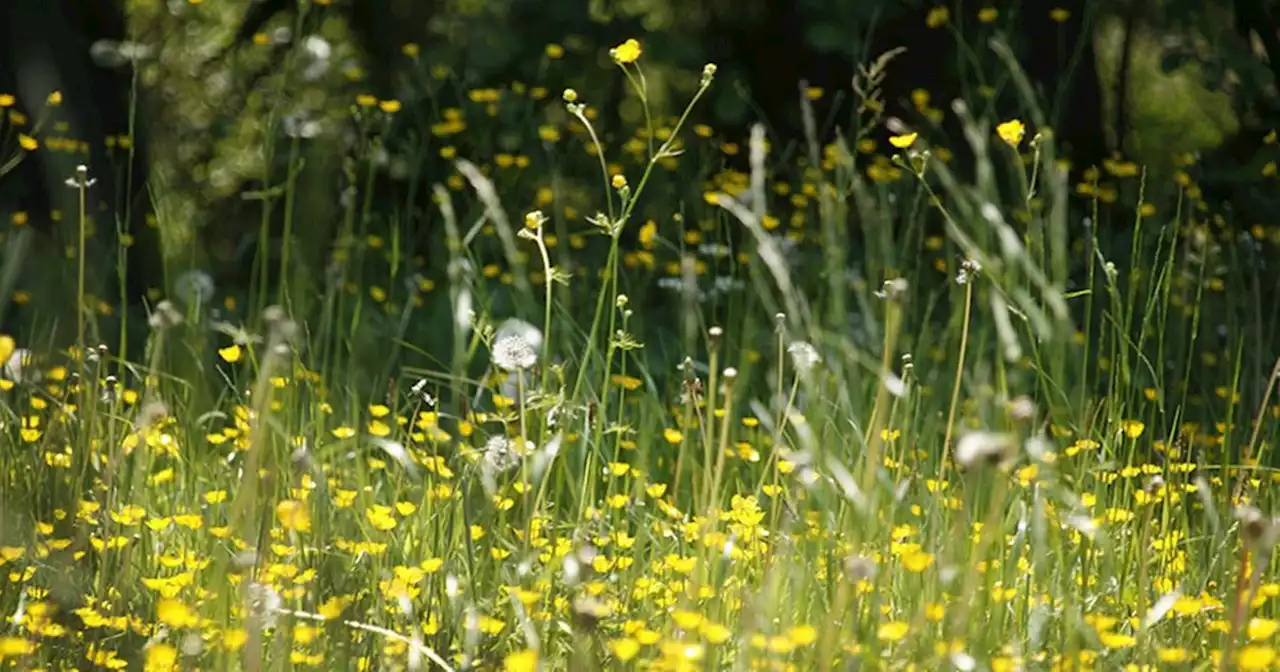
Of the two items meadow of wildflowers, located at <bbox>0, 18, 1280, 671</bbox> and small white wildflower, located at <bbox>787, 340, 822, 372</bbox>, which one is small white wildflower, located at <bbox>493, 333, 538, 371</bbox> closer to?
meadow of wildflowers, located at <bbox>0, 18, 1280, 671</bbox>

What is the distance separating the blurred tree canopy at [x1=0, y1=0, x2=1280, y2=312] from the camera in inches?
179

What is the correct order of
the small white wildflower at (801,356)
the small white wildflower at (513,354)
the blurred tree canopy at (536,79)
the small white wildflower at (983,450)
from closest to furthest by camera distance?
the small white wildflower at (983,450)
the small white wildflower at (801,356)
the small white wildflower at (513,354)
the blurred tree canopy at (536,79)

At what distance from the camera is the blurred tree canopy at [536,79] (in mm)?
4543

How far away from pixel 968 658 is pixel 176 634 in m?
0.93

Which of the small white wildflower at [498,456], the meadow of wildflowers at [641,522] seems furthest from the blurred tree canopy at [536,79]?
the small white wildflower at [498,456]

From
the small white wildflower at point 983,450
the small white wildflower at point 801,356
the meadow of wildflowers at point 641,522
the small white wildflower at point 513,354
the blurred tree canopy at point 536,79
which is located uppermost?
the small white wildflower at point 983,450

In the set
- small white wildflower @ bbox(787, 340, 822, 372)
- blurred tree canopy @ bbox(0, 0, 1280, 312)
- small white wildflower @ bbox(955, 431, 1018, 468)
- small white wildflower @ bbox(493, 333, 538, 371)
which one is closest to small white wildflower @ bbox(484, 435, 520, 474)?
small white wildflower @ bbox(493, 333, 538, 371)

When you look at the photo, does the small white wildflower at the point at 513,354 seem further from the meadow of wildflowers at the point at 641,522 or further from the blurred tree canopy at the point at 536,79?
the blurred tree canopy at the point at 536,79

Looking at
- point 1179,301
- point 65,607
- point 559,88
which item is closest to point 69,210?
point 559,88

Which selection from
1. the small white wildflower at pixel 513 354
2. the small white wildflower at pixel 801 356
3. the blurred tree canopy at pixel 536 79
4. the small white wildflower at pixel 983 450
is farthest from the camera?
the blurred tree canopy at pixel 536 79

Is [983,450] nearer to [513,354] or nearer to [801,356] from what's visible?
[801,356]

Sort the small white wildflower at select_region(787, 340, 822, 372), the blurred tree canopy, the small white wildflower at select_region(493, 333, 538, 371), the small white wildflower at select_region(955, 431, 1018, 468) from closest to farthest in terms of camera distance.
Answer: the small white wildflower at select_region(955, 431, 1018, 468) → the small white wildflower at select_region(787, 340, 822, 372) → the small white wildflower at select_region(493, 333, 538, 371) → the blurred tree canopy

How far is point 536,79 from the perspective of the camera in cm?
515

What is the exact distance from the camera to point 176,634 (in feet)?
6.44
